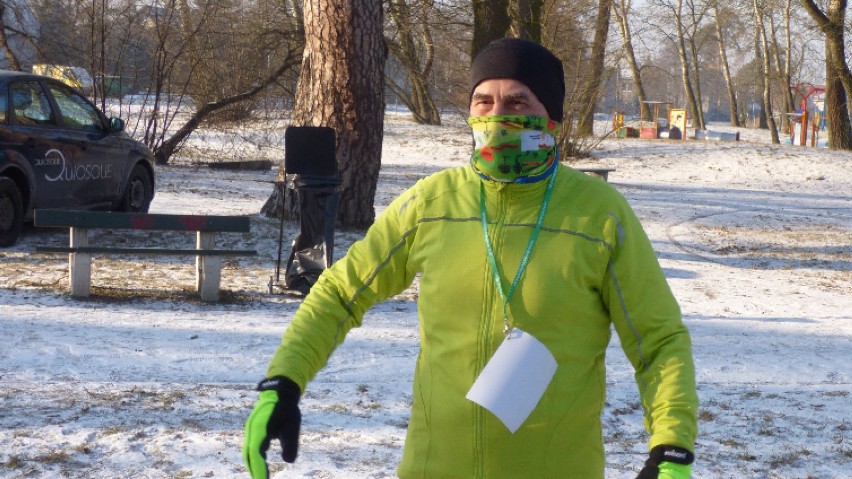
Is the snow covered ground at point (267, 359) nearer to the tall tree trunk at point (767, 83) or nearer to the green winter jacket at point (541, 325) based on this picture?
the green winter jacket at point (541, 325)

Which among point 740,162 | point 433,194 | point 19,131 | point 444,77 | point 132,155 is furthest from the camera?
point 444,77

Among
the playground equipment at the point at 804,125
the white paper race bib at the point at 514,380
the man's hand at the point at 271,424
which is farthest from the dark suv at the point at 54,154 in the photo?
the playground equipment at the point at 804,125

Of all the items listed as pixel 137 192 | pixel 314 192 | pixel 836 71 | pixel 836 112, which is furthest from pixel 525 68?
pixel 836 112

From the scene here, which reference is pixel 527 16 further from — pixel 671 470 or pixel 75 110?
pixel 671 470

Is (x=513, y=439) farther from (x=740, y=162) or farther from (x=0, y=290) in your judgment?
(x=740, y=162)

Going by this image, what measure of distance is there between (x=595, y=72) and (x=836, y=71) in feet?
25.9

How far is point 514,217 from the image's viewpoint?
2.38 metres

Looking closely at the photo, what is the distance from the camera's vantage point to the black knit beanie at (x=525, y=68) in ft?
7.86

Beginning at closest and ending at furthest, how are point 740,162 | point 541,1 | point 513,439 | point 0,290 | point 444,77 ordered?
point 513,439, point 0,290, point 541,1, point 740,162, point 444,77

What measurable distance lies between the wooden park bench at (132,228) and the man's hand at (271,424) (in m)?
6.21

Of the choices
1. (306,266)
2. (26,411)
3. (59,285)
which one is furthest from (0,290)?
(26,411)

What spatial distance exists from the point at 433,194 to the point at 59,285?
695 cm

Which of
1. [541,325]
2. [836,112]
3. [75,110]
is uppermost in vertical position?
[836,112]

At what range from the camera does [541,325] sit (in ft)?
7.59
